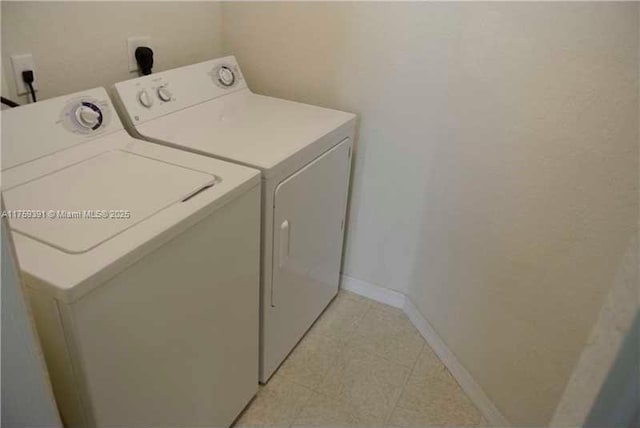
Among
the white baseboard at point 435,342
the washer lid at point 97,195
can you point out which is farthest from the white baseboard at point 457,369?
the washer lid at point 97,195

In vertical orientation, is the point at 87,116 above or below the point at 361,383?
above

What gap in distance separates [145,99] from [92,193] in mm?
557

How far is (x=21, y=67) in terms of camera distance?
1.39 m

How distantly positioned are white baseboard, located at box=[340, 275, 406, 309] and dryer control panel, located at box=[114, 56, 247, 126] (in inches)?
40.8

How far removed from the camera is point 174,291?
1.14 meters

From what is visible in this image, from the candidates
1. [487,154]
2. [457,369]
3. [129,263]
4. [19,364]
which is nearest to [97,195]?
[129,263]

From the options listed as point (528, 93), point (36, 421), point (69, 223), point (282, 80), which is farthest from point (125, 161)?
point (528, 93)

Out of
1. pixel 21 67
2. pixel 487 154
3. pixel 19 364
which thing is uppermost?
pixel 21 67

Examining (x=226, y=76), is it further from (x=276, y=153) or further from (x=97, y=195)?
(x=97, y=195)

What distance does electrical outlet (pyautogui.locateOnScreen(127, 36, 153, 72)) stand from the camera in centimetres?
172

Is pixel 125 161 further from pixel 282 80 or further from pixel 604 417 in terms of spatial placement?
pixel 604 417

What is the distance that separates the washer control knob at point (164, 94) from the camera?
1.69 meters

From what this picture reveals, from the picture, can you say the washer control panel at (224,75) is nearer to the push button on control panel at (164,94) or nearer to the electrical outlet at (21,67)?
the push button on control panel at (164,94)

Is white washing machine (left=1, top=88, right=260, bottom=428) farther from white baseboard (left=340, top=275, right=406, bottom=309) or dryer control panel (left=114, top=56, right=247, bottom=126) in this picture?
white baseboard (left=340, top=275, right=406, bottom=309)
